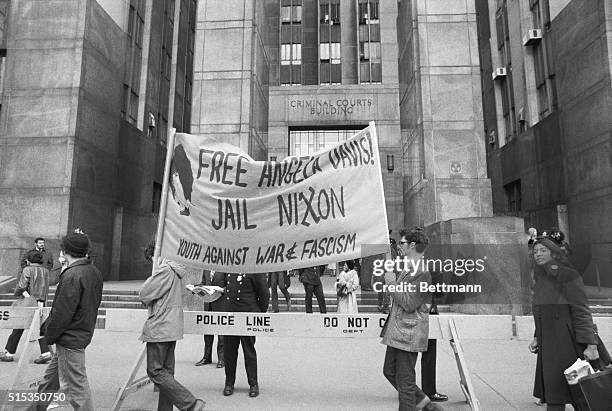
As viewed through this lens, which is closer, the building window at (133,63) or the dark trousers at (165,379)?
the dark trousers at (165,379)

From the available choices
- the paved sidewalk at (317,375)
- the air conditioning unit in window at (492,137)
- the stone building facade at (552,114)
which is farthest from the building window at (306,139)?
the paved sidewalk at (317,375)

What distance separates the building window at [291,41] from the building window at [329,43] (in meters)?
2.13

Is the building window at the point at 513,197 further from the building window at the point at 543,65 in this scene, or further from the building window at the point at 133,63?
the building window at the point at 133,63

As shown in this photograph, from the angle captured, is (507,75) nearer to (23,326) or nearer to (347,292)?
(347,292)

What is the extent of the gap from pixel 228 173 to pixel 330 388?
314 centimetres

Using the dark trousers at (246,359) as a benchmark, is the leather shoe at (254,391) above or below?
below

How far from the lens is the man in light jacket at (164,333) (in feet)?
14.1

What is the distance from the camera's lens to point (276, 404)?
5.12m

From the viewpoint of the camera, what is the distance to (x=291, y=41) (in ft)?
109

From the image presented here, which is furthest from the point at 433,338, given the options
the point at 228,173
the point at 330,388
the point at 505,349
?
the point at 505,349

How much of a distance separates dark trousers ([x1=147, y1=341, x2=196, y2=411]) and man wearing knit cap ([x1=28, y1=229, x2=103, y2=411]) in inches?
24.2

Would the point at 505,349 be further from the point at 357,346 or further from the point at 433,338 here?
the point at 433,338

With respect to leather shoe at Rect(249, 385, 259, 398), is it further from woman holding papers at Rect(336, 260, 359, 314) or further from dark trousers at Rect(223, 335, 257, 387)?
woman holding papers at Rect(336, 260, 359, 314)

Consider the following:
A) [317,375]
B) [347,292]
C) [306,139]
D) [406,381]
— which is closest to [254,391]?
[317,375]
